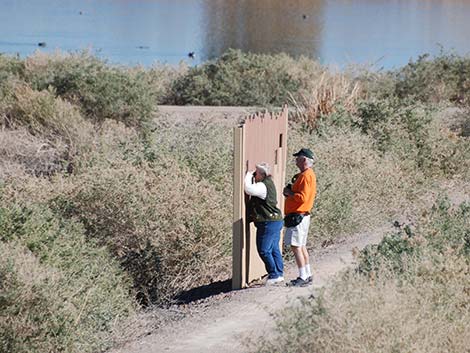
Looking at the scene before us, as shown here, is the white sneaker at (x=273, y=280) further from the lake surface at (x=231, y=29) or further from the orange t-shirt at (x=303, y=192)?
the lake surface at (x=231, y=29)

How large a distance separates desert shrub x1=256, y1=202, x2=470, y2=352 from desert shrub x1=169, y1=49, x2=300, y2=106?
21.5 m

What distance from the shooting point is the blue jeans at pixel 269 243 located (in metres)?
12.9

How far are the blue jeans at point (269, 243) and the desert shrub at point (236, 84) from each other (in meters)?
17.3

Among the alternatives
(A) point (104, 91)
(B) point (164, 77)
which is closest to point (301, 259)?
(A) point (104, 91)

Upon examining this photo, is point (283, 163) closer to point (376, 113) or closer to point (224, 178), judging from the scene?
point (224, 178)

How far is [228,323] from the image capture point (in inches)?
438

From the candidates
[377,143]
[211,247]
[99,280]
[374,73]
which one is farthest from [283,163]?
[374,73]

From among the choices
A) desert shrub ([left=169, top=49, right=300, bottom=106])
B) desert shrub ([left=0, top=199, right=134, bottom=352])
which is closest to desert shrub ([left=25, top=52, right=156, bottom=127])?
desert shrub ([left=169, top=49, right=300, bottom=106])

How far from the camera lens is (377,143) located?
21156 mm

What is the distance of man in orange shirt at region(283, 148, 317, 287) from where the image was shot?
1250cm

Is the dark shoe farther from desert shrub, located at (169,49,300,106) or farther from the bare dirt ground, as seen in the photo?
desert shrub, located at (169,49,300,106)

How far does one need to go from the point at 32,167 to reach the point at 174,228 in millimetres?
6926

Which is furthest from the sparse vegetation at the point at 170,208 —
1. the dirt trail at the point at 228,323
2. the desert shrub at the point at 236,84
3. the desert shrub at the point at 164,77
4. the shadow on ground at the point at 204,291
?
the desert shrub at the point at 236,84

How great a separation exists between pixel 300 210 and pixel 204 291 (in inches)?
71.2
